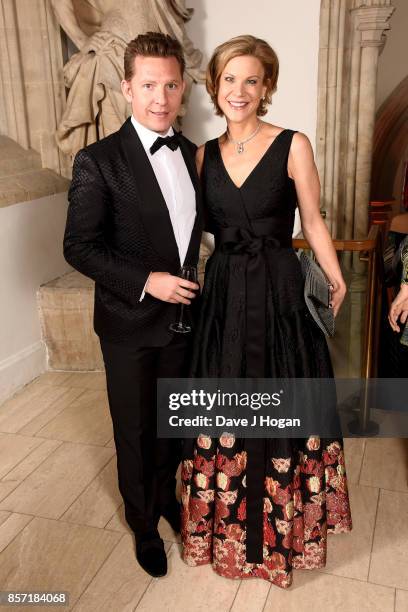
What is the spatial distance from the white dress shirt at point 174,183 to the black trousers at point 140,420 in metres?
0.28

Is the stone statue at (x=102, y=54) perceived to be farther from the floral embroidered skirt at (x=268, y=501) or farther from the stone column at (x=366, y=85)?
the floral embroidered skirt at (x=268, y=501)

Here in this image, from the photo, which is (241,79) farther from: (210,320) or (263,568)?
(263,568)

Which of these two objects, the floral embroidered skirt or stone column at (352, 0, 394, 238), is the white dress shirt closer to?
the floral embroidered skirt

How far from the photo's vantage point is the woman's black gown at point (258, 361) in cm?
209

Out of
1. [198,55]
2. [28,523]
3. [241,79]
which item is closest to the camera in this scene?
[241,79]

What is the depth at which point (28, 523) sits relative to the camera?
264cm

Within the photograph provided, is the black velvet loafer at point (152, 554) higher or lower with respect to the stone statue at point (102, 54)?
lower

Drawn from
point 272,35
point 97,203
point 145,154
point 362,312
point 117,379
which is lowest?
point 362,312

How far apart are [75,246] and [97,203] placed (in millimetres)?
154

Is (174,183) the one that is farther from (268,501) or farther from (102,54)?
(102,54)

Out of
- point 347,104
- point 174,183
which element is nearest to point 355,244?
point 174,183

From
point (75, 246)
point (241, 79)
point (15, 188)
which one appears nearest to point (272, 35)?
point (15, 188)

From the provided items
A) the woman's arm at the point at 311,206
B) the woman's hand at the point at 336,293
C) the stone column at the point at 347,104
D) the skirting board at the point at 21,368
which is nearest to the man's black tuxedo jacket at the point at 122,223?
the woman's arm at the point at 311,206

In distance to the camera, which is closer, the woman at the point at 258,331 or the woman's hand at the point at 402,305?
the woman at the point at 258,331
